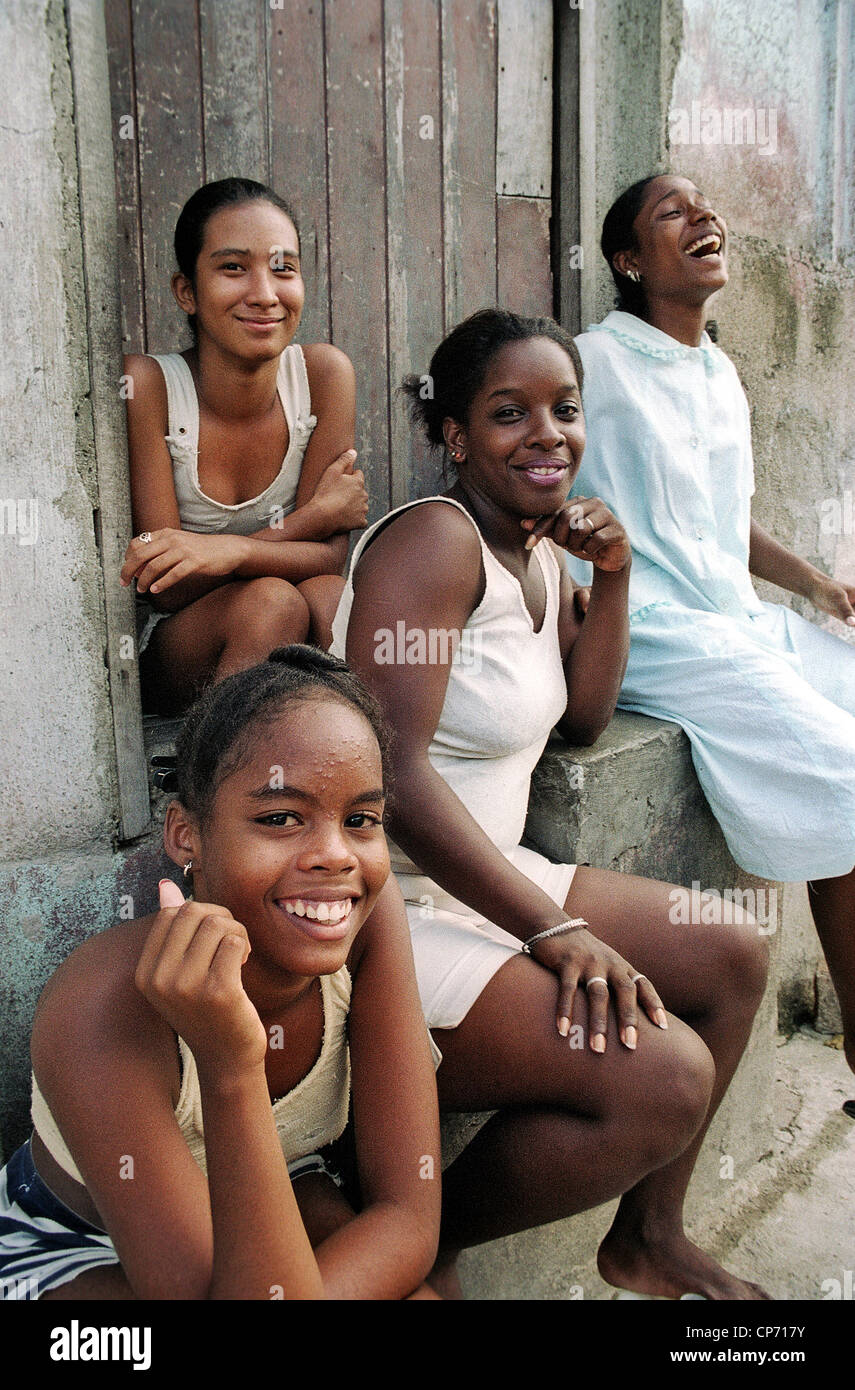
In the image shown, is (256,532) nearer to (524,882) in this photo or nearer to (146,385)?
(146,385)

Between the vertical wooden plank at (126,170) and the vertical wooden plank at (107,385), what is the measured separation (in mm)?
521

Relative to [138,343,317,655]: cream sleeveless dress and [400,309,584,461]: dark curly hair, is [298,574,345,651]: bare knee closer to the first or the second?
[138,343,317,655]: cream sleeveless dress

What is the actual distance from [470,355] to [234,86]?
109 centimetres

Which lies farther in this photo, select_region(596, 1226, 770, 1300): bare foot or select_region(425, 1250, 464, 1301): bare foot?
select_region(596, 1226, 770, 1300): bare foot

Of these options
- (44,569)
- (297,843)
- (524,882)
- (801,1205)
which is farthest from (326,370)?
(801,1205)

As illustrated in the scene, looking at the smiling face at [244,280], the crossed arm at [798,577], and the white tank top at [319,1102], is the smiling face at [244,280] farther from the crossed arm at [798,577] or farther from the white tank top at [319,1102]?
the crossed arm at [798,577]

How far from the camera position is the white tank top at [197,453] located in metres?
2.34

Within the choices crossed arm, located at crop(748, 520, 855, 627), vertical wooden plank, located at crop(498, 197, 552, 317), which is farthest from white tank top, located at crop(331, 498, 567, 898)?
vertical wooden plank, located at crop(498, 197, 552, 317)

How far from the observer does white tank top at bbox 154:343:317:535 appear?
2.34 meters

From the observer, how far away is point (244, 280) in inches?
92.1

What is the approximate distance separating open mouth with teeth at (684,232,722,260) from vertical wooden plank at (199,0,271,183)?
1.07 metres

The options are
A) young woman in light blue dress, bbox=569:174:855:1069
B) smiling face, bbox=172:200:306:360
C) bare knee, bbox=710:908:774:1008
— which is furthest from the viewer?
young woman in light blue dress, bbox=569:174:855:1069

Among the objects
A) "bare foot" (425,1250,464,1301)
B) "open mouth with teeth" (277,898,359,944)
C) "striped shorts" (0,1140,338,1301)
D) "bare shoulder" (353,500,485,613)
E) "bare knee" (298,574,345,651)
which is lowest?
"bare foot" (425,1250,464,1301)

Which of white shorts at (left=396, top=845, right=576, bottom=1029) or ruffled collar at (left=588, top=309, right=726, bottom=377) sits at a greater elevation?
ruffled collar at (left=588, top=309, right=726, bottom=377)
